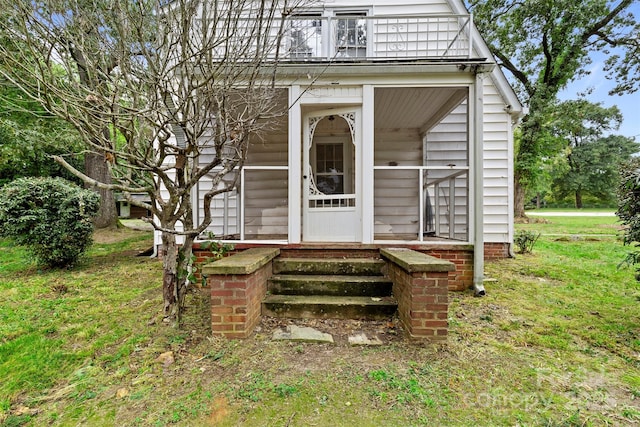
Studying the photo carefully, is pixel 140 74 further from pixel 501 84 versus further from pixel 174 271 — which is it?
pixel 501 84

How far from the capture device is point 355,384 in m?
2.25

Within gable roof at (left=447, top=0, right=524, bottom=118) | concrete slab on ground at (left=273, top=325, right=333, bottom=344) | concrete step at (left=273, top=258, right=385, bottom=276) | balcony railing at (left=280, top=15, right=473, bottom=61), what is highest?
balcony railing at (left=280, top=15, right=473, bottom=61)

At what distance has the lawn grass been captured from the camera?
1965mm

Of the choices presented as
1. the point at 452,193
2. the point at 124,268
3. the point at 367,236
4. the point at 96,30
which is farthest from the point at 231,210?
the point at 452,193

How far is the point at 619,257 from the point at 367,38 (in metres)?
7.46

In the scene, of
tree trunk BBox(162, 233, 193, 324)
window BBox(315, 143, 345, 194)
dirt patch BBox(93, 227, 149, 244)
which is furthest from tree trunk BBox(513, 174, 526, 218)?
dirt patch BBox(93, 227, 149, 244)

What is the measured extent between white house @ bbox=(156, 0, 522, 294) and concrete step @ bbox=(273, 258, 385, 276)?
37cm

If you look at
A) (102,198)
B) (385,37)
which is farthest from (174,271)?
(102,198)

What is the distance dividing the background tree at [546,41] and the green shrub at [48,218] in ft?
43.4

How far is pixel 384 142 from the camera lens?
7.17 m

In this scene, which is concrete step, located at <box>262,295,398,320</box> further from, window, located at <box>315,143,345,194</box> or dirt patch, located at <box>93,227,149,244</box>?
dirt patch, located at <box>93,227,149,244</box>

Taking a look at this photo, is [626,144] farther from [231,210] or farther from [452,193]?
[231,210]

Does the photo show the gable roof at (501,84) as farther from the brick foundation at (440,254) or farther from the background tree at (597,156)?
the background tree at (597,156)

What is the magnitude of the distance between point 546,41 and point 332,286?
46.1ft
